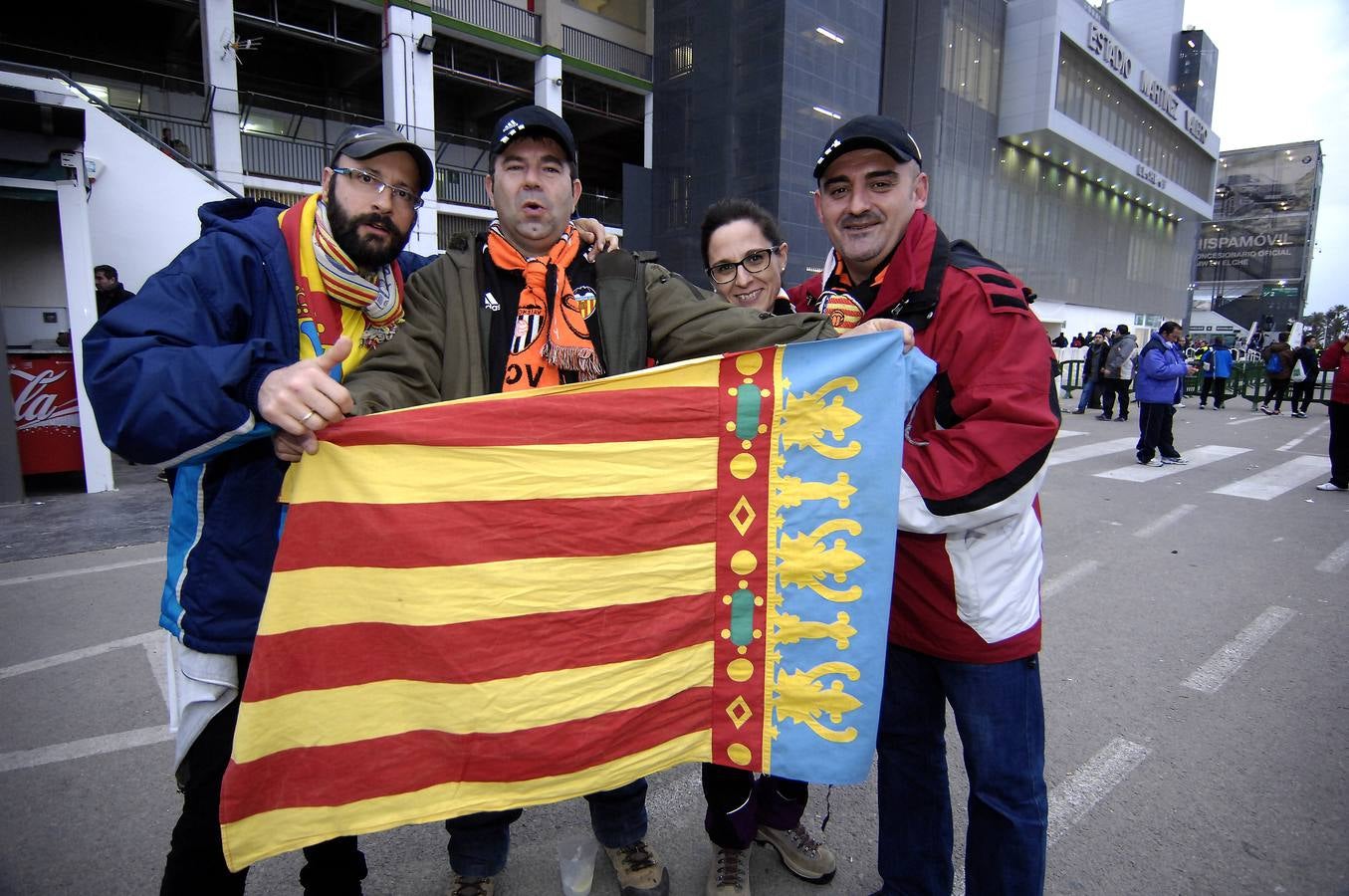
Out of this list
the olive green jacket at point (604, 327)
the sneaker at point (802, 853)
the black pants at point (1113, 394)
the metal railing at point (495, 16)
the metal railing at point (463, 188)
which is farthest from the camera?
the metal railing at point (463, 188)

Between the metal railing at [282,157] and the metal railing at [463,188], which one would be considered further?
the metal railing at [463,188]

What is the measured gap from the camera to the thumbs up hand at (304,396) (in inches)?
64.5

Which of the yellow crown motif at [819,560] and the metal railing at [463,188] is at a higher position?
the metal railing at [463,188]

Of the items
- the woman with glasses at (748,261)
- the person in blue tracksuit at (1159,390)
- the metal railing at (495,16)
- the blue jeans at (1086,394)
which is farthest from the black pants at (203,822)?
the metal railing at (495,16)

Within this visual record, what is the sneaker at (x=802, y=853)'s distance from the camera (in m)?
2.52

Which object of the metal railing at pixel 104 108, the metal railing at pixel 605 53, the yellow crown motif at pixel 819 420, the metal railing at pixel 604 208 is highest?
the metal railing at pixel 605 53

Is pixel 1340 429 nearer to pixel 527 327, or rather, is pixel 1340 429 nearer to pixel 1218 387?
pixel 527 327

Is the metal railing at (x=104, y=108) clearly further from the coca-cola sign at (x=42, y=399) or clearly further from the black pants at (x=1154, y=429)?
the black pants at (x=1154, y=429)

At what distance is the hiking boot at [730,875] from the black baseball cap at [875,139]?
2334 mm

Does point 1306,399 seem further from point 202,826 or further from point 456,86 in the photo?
point 456,86

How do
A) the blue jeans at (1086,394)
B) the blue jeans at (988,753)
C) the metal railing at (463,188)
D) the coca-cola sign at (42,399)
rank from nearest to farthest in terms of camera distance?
the blue jeans at (988,753) → the coca-cola sign at (42,399) → the blue jeans at (1086,394) → the metal railing at (463,188)

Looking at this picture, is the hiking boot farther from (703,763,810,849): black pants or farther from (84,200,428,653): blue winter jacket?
(84,200,428,653): blue winter jacket

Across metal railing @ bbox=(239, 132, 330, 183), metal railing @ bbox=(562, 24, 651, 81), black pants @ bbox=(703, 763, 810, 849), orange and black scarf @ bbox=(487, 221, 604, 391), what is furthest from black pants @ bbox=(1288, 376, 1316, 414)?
metal railing @ bbox=(239, 132, 330, 183)

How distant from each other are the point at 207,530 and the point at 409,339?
0.75 metres
